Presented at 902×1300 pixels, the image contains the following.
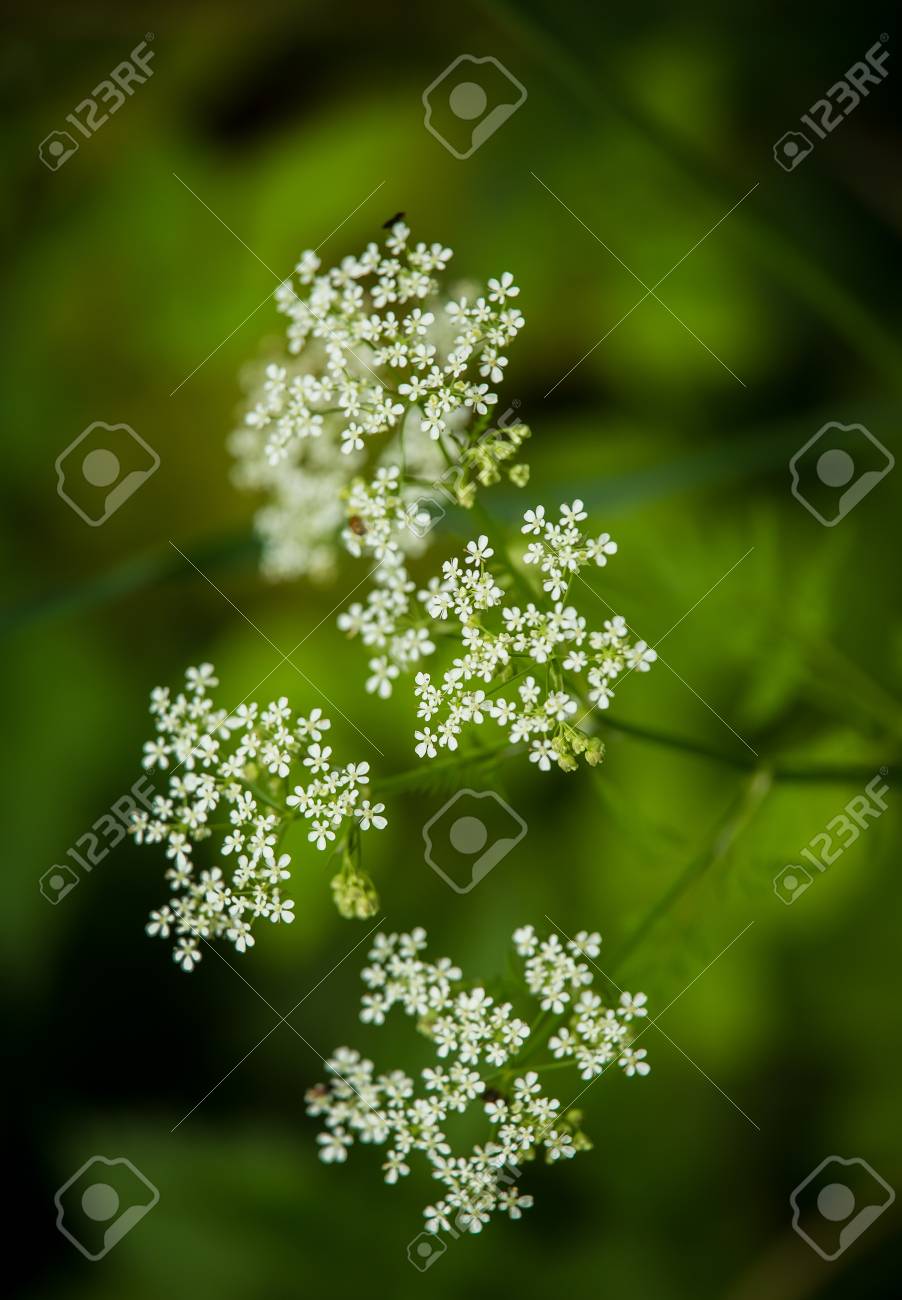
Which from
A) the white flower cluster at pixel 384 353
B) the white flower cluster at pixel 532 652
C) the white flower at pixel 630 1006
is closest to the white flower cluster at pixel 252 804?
the white flower cluster at pixel 532 652

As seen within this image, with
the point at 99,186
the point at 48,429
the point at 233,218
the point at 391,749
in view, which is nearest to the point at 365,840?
the point at 391,749

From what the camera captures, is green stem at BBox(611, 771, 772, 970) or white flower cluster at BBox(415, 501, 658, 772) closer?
white flower cluster at BBox(415, 501, 658, 772)

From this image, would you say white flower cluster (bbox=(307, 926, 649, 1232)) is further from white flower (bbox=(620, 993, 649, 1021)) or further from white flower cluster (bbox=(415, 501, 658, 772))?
white flower cluster (bbox=(415, 501, 658, 772))

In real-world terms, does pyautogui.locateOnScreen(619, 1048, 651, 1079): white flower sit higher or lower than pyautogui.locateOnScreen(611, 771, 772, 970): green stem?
lower

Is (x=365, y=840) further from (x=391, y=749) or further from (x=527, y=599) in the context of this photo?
(x=527, y=599)

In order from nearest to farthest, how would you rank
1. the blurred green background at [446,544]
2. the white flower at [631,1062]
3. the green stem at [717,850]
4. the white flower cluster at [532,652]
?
the white flower cluster at [532,652], the white flower at [631,1062], the green stem at [717,850], the blurred green background at [446,544]

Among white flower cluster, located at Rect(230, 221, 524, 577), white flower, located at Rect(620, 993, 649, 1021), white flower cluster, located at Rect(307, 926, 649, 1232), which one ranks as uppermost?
white flower cluster, located at Rect(230, 221, 524, 577)

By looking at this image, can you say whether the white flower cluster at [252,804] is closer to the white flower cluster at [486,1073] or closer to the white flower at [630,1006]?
the white flower cluster at [486,1073]

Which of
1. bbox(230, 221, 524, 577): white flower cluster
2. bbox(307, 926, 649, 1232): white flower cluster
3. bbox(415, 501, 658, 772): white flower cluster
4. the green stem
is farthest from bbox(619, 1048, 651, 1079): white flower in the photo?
bbox(230, 221, 524, 577): white flower cluster
